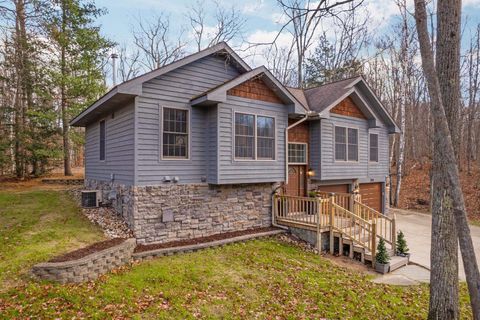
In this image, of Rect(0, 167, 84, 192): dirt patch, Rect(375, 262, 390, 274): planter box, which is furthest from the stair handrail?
Rect(0, 167, 84, 192): dirt patch

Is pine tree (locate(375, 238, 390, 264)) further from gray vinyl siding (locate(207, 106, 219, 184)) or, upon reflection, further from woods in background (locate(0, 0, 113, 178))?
woods in background (locate(0, 0, 113, 178))

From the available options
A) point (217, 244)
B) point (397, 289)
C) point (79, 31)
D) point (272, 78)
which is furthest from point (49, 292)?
point (79, 31)

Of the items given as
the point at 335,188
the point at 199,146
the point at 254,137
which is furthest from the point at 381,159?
the point at 199,146

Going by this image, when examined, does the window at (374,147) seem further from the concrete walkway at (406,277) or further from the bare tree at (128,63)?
the bare tree at (128,63)

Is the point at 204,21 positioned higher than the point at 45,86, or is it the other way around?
the point at 204,21

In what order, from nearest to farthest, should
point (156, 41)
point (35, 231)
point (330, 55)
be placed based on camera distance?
1. point (35, 231)
2. point (330, 55)
3. point (156, 41)

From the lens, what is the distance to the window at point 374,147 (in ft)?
47.7

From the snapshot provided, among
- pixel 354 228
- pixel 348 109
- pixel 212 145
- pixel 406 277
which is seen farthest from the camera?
pixel 348 109

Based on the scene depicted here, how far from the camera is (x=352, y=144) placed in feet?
43.8

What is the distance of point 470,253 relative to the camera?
A: 13.9ft

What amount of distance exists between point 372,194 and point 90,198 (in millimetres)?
13125

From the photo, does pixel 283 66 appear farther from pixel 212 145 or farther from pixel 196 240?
pixel 196 240

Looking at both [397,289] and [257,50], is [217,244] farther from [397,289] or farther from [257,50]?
[257,50]

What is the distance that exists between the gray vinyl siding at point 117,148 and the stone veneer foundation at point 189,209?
17.8 inches
